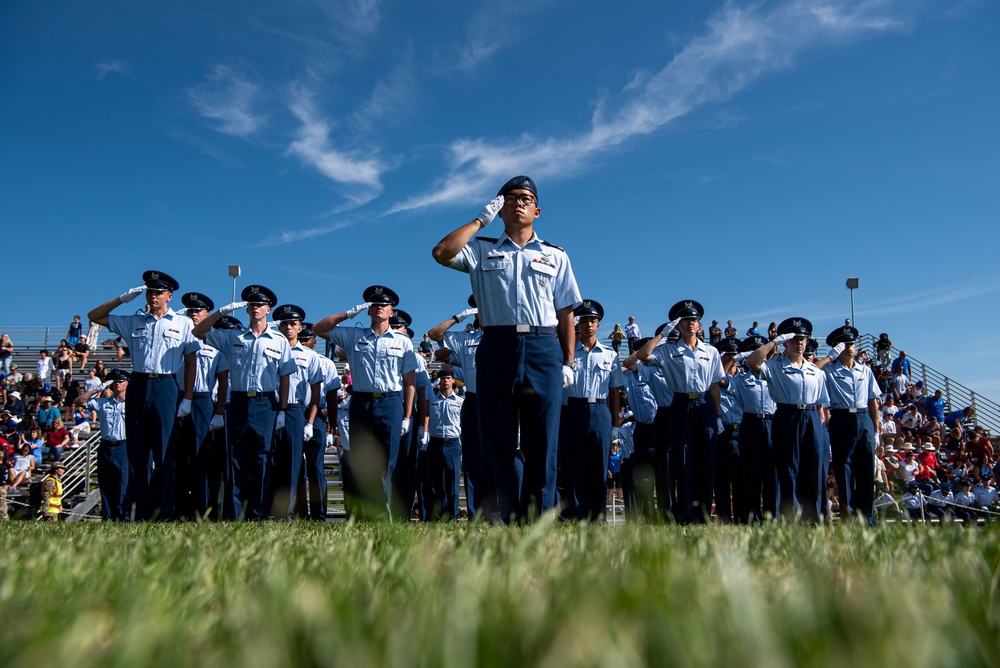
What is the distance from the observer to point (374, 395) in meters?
9.30

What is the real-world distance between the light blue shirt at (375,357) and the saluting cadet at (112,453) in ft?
14.9

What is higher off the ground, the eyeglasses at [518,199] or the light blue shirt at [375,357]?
the eyeglasses at [518,199]

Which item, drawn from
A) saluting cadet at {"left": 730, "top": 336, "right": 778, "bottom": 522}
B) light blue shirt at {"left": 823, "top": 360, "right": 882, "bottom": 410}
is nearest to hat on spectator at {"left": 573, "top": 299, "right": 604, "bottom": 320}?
saluting cadet at {"left": 730, "top": 336, "right": 778, "bottom": 522}

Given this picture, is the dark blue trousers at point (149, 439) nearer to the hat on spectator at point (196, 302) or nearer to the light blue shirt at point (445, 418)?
the hat on spectator at point (196, 302)

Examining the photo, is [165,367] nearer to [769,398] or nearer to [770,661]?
[769,398]

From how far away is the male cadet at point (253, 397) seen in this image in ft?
31.4

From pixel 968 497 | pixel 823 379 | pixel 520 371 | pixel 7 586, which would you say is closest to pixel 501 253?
pixel 520 371

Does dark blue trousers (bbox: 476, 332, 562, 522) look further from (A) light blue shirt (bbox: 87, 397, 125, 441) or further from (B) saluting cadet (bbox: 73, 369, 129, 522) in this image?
(A) light blue shirt (bbox: 87, 397, 125, 441)

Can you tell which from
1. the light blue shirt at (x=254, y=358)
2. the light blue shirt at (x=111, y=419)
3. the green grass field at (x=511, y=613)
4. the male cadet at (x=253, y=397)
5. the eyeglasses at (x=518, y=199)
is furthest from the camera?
the light blue shirt at (x=111, y=419)

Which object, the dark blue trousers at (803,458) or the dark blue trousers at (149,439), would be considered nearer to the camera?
the dark blue trousers at (149,439)

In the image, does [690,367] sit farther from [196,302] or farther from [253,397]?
[196,302]

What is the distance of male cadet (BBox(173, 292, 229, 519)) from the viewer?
33.9ft

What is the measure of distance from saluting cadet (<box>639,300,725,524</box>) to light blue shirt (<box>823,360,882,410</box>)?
59.7 inches

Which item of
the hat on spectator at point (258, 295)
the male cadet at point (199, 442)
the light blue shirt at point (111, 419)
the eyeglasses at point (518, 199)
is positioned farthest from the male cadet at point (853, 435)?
the light blue shirt at point (111, 419)
